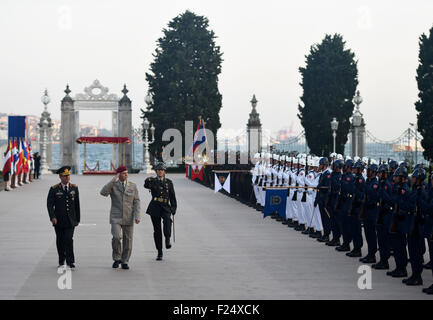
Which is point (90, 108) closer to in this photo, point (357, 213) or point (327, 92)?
point (327, 92)

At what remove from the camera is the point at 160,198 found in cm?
1508

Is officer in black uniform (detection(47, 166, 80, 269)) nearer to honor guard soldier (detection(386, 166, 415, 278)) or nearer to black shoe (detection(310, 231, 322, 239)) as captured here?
honor guard soldier (detection(386, 166, 415, 278))

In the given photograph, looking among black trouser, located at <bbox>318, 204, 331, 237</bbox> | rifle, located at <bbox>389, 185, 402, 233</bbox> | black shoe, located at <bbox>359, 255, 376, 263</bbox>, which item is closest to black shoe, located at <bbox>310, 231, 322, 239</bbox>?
black trouser, located at <bbox>318, 204, 331, 237</bbox>

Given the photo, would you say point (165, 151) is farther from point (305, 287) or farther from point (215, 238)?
point (305, 287)

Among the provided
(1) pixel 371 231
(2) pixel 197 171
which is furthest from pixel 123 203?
(2) pixel 197 171

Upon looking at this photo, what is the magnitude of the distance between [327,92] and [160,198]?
49755 millimetres

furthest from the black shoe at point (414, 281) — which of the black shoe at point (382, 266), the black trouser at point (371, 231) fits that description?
the black trouser at point (371, 231)

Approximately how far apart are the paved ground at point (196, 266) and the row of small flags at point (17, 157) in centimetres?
1664

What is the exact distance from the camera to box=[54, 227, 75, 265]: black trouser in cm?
1373

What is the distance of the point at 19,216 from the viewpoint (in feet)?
79.8

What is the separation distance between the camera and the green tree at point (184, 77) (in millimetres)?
63031

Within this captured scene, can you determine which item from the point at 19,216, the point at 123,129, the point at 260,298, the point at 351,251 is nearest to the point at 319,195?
the point at 351,251

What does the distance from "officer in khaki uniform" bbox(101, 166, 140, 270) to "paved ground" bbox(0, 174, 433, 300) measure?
31 centimetres

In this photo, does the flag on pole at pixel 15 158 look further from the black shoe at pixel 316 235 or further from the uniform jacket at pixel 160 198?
the uniform jacket at pixel 160 198
